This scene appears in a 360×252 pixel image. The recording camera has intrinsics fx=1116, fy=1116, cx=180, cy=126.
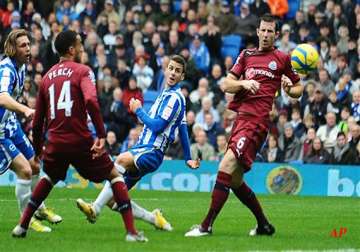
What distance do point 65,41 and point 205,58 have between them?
16896 millimetres

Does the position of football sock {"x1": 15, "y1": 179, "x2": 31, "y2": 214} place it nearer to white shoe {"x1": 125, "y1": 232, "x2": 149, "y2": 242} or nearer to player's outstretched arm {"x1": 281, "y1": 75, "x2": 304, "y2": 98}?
white shoe {"x1": 125, "y1": 232, "x2": 149, "y2": 242}

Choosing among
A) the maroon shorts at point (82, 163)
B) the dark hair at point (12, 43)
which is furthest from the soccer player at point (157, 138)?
the dark hair at point (12, 43)

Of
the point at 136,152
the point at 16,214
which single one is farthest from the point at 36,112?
the point at 16,214

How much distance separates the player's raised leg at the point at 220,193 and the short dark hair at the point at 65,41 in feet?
7.41

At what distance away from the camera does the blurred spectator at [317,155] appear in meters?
24.4

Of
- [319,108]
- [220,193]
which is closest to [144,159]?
[220,193]

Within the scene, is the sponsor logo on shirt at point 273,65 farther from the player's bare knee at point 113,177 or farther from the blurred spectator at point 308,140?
the blurred spectator at point 308,140

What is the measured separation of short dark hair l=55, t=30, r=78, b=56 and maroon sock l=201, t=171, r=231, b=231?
90.7 inches

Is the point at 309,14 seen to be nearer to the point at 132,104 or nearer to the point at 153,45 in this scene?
the point at 153,45

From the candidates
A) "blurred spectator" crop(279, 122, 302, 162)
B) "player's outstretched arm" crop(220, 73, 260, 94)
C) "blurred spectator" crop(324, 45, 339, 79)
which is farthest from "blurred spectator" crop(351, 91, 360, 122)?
"player's outstretched arm" crop(220, 73, 260, 94)

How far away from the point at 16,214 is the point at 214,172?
903cm

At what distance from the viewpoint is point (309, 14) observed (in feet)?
93.4

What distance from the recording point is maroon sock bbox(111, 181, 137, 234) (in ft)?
39.6

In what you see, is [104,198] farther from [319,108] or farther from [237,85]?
[319,108]
